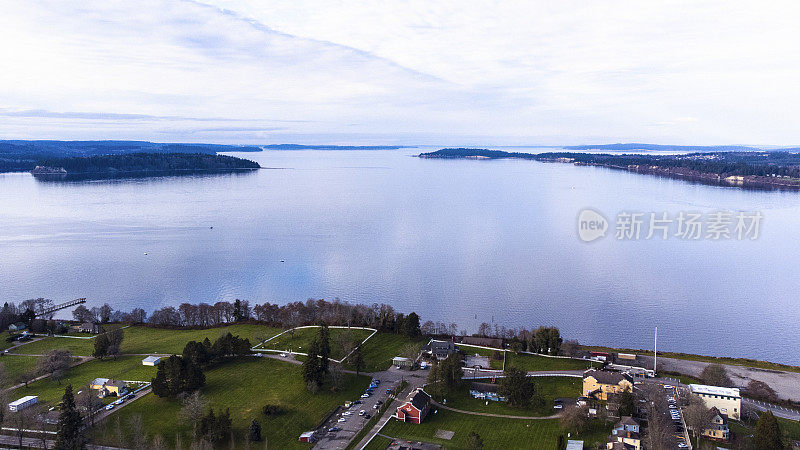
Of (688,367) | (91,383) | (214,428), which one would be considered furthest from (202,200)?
(688,367)

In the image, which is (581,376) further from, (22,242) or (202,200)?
→ (202,200)

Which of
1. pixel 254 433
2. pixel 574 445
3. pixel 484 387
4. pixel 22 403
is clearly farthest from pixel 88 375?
pixel 574 445

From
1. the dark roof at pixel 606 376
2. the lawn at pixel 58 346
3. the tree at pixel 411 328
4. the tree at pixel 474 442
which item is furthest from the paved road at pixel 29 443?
the dark roof at pixel 606 376

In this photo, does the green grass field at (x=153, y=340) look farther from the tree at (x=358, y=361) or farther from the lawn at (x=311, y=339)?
the tree at (x=358, y=361)

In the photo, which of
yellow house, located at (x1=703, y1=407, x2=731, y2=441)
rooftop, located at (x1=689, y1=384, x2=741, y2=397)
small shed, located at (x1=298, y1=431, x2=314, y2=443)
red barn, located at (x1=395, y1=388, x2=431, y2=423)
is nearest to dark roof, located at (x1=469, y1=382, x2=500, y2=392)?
red barn, located at (x1=395, y1=388, x2=431, y2=423)

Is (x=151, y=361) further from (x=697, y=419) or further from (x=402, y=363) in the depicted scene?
(x=697, y=419)

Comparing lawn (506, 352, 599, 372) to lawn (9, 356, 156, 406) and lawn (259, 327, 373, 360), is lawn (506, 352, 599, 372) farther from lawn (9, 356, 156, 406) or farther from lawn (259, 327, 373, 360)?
lawn (9, 356, 156, 406)
